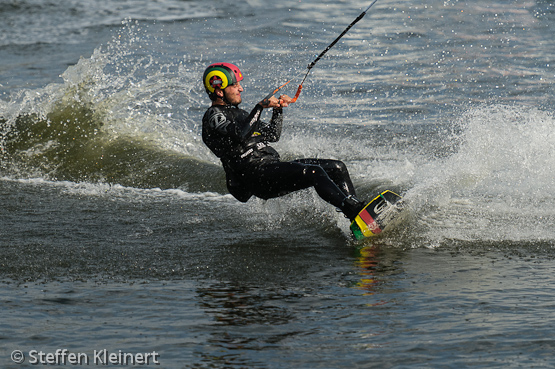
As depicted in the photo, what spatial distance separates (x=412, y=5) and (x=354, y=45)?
6335 mm

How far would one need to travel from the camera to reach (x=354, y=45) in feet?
66.7

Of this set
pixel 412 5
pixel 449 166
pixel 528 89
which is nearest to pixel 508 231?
pixel 449 166

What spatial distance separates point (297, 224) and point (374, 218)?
1.37 metres

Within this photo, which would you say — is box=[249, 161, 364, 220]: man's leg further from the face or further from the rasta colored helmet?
the rasta colored helmet

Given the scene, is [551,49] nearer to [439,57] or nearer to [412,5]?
[439,57]

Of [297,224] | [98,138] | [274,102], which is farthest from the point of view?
[98,138]

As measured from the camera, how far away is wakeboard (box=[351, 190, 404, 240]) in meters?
6.79

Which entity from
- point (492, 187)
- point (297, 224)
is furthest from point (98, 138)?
point (492, 187)

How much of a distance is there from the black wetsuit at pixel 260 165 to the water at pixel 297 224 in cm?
49

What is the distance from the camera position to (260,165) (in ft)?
23.9

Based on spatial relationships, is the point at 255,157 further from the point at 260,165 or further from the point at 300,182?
the point at 300,182

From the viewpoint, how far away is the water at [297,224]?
455cm

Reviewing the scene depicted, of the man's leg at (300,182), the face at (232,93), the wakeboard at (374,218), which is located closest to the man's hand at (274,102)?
the face at (232,93)

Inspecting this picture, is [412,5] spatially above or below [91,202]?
above
